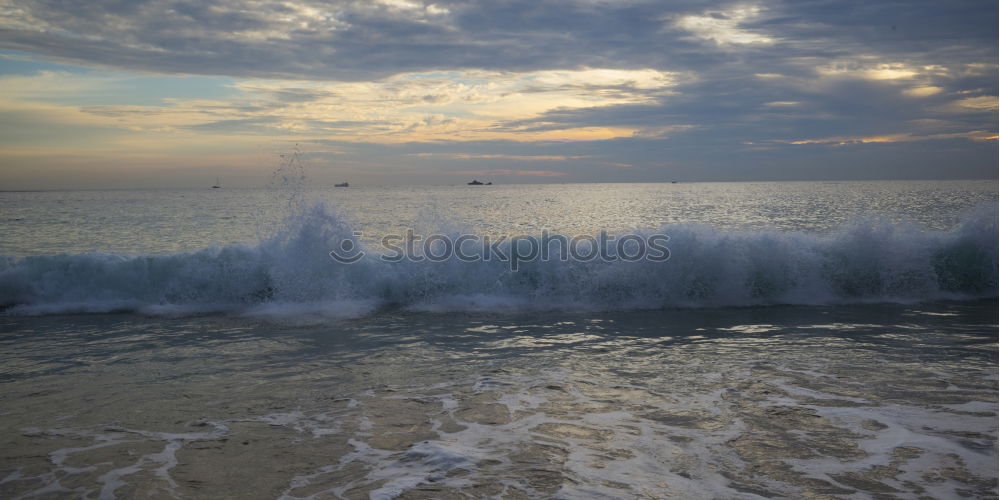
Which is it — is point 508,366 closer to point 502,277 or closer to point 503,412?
point 503,412

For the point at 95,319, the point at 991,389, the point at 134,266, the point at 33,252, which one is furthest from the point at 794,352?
the point at 33,252

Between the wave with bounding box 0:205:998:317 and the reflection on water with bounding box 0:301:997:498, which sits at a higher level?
the wave with bounding box 0:205:998:317

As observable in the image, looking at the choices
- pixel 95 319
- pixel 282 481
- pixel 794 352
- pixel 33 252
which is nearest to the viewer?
pixel 282 481

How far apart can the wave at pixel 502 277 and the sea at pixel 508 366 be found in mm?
62

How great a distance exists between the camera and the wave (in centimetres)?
1291

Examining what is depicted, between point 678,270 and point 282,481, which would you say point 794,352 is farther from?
point 282,481

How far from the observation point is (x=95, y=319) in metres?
11.3

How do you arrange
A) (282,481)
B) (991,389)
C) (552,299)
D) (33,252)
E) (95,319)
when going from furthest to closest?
(33,252)
(552,299)
(95,319)
(991,389)
(282,481)

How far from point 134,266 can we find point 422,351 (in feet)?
29.6

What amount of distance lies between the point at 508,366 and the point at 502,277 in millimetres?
6159

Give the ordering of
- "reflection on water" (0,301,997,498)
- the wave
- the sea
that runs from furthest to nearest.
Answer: the wave < the sea < "reflection on water" (0,301,997,498)

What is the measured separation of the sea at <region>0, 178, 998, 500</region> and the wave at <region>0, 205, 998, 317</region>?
62mm

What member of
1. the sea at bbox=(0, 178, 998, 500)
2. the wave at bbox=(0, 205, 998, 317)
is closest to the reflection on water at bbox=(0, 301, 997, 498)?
the sea at bbox=(0, 178, 998, 500)

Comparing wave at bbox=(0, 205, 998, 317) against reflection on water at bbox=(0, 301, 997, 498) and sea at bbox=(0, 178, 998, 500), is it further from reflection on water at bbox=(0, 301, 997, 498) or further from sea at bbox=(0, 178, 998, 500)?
reflection on water at bbox=(0, 301, 997, 498)
